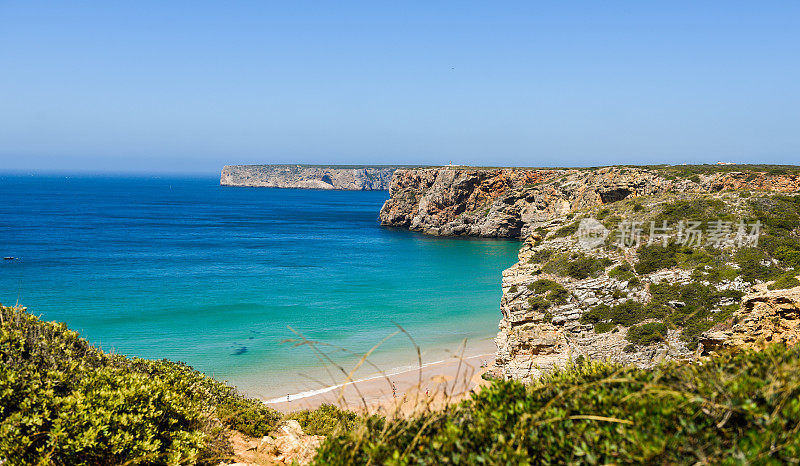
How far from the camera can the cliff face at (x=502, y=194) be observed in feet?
197

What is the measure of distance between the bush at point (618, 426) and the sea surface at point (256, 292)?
4.13 m

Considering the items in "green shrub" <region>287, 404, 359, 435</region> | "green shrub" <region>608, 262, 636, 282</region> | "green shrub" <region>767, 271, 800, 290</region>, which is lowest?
"green shrub" <region>287, 404, 359, 435</region>

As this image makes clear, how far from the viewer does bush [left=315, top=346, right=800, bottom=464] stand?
331 cm

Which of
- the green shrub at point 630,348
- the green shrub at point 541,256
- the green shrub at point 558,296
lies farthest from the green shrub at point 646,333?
the green shrub at point 541,256

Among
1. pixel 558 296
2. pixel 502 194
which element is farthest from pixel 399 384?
pixel 502 194

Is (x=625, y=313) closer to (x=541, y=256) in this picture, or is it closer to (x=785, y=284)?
(x=541, y=256)

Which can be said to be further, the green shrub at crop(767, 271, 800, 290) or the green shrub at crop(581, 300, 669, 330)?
the green shrub at crop(581, 300, 669, 330)

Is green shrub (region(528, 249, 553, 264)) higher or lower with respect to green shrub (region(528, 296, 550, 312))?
higher

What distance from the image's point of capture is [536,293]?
21859 mm

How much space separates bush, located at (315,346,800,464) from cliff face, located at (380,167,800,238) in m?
58.5

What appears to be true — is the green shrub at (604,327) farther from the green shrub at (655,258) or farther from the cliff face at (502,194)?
the cliff face at (502,194)

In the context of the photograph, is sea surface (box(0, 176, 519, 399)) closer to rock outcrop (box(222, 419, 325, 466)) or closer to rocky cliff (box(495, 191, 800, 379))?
rock outcrop (box(222, 419, 325, 466))

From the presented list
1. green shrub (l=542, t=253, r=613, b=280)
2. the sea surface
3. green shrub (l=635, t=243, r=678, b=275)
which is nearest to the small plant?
green shrub (l=542, t=253, r=613, b=280)

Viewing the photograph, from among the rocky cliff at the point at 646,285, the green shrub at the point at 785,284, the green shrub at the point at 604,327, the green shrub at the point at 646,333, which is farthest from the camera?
the green shrub at the point at 604,327
